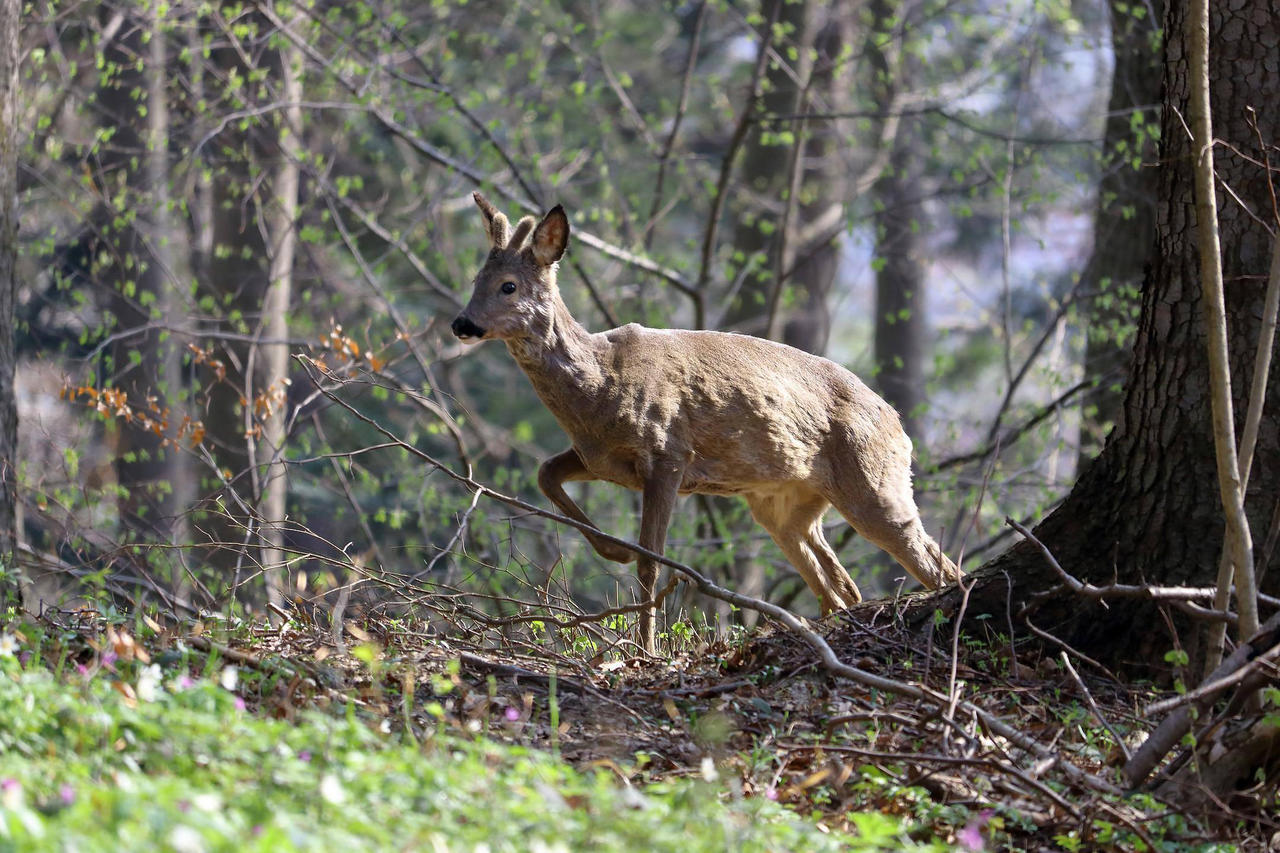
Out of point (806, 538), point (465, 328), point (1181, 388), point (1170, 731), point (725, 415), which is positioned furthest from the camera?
point (806, 538)

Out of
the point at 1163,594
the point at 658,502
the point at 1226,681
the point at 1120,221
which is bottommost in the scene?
the point at 658,502

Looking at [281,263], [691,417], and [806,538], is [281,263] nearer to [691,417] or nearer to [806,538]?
[691,417]

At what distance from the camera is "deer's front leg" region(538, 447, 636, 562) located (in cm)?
760

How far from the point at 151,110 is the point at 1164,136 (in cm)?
1165

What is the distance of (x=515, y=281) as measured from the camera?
798 centimetres

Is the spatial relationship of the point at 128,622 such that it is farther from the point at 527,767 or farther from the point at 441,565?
the point at 441,565

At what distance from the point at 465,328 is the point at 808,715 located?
11.0 ft

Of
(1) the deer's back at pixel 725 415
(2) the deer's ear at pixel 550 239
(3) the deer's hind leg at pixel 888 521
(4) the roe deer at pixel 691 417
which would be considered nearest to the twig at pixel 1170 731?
(4) the roe deer at pixel 691 417

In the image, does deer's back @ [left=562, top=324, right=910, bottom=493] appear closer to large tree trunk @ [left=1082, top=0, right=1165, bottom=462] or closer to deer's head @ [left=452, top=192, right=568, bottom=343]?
deer's head @ [left=452, top=192, right=568, bottom=343]

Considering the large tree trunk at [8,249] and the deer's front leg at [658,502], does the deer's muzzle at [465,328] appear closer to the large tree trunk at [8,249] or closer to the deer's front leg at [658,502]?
the deer's front leg at [658,502]

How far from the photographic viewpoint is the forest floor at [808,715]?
4477 millimetres

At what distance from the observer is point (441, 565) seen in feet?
52.9

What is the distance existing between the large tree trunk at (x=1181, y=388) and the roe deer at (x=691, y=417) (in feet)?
5.28

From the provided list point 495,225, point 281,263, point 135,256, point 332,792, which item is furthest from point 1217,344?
point 281,263
